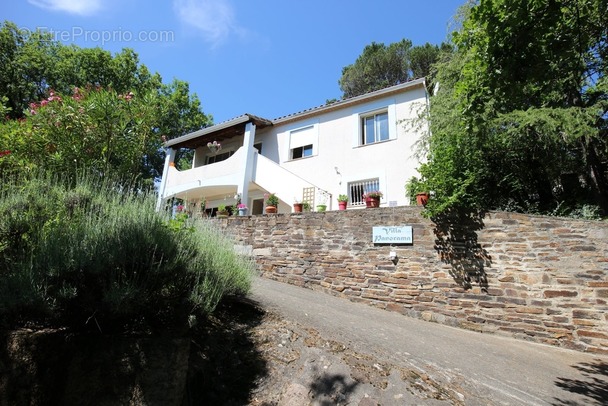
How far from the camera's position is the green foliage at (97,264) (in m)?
2.50

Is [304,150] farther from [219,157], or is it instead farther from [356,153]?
[219,157]

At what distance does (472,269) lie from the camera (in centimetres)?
664

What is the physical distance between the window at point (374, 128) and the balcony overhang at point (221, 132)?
4545 mm

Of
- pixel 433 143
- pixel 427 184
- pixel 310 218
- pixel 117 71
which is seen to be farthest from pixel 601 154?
pixel 117 71

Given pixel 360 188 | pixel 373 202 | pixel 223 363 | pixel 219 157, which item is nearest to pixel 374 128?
pixel 360 188

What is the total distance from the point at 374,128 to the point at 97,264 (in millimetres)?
11277

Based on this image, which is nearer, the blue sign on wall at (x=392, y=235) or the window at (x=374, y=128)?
the blue sign on wall at (x=392, y=235)

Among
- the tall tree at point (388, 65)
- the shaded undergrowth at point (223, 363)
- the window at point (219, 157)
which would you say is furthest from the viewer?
the tall tree at point (388, 65)

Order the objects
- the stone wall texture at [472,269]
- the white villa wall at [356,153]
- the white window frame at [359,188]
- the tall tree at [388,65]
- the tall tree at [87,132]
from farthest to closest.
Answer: the tall tree at [388,65], the white window frame at [359,188], the white villa wall at [356,153], the stone wall texture at [472,269], the tall tree at [87,132]

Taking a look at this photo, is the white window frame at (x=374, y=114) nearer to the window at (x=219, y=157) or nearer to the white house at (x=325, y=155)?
the white house at (x=325, y=155)

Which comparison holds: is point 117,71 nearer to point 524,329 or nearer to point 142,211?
point 142,211

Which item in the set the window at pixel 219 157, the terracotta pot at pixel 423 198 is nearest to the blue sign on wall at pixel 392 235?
the terracotta pot at pixel 423 198

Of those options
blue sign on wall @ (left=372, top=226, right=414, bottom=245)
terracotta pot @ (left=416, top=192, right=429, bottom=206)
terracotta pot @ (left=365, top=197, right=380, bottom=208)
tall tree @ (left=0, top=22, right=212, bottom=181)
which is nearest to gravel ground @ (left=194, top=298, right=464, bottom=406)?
tall tree @ (left=0, top=22, right=212, bottom=181)

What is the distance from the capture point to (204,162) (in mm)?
17500
